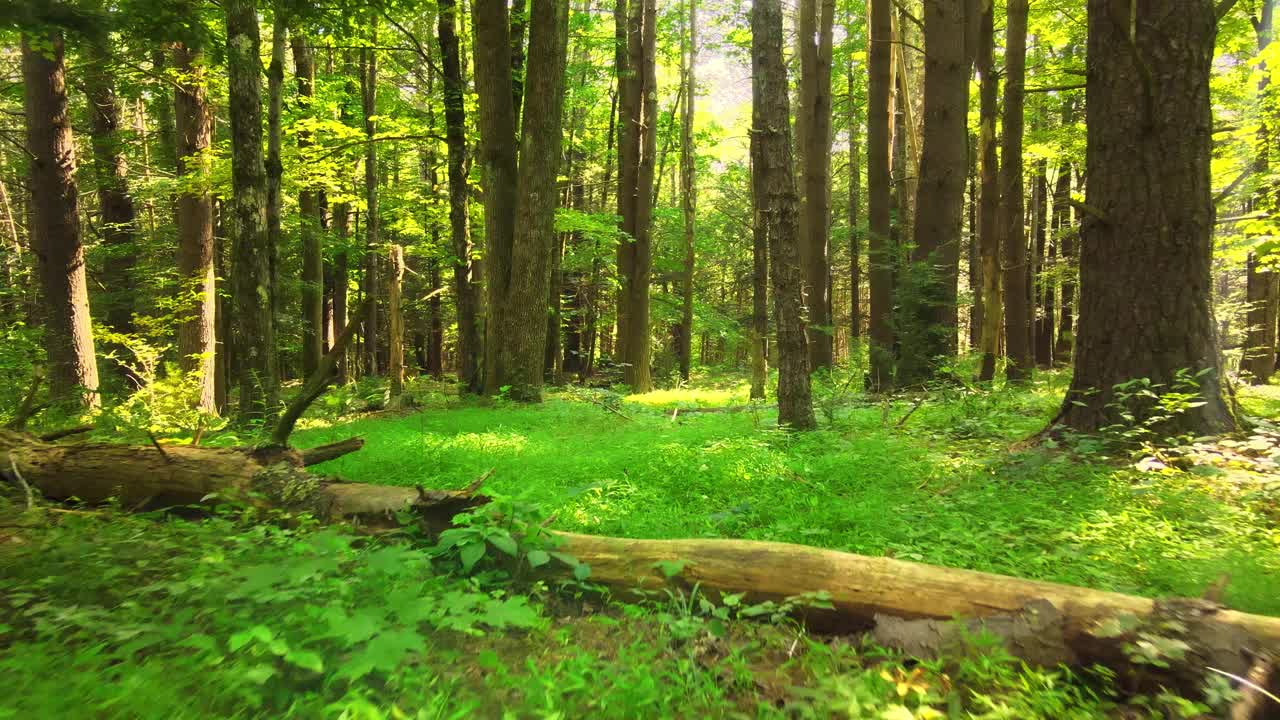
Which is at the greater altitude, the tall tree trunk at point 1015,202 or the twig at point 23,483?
the tall tree trunk at point 1015,202

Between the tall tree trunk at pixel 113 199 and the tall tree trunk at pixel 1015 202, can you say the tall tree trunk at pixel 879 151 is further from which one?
the tall tree trunk at pixel 113 199

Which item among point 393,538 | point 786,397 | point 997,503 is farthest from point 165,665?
point 786,397

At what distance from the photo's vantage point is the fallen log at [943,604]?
95.9 inches

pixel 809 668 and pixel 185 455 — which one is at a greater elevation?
pixel 185 455

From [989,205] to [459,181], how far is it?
1044cm

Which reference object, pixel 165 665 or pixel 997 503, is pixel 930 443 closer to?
pixel 997 503

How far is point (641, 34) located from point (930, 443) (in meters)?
13.9

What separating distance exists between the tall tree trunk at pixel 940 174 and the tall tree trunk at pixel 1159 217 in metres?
4.69

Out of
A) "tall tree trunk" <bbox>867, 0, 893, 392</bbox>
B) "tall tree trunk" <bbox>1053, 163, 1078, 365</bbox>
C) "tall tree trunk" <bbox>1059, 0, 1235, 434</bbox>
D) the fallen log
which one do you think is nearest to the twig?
the fallen log

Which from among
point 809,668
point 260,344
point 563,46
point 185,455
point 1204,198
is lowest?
point 809,668

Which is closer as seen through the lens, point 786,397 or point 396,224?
point 786,397

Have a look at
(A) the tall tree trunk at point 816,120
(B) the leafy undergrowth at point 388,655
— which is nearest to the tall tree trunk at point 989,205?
(A) the tall tree trunk at point 816,120

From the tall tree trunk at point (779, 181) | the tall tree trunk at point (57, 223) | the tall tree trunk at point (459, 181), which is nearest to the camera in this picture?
the tall tree trunk at point (779, 181)

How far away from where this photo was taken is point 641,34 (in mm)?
16344
